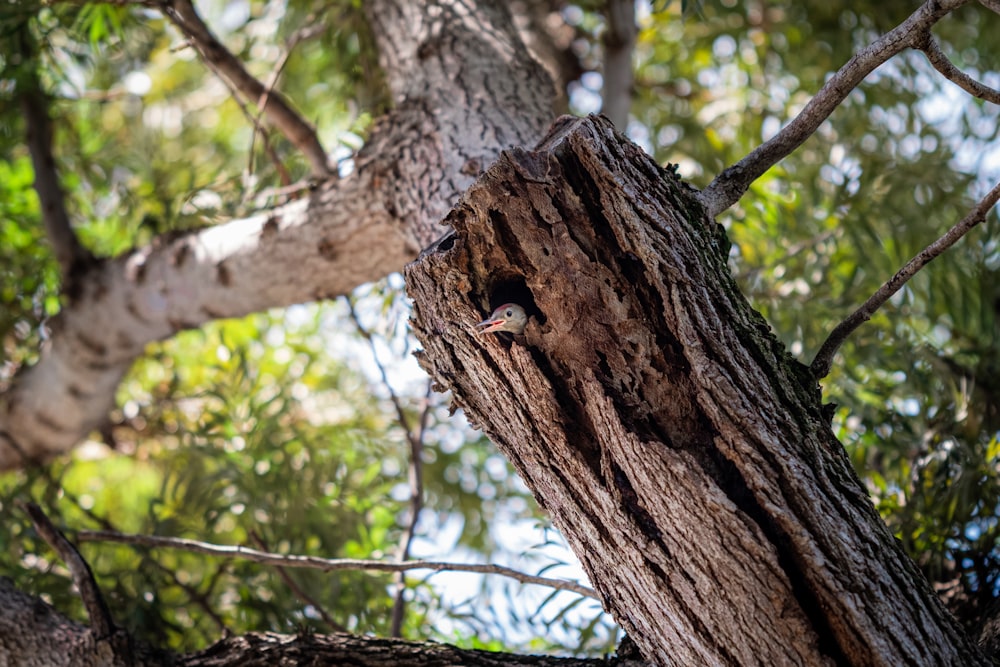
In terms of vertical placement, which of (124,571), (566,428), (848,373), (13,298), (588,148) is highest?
(13,298)

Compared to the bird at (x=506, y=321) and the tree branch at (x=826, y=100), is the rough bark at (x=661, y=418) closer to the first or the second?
the bird at (x=506, y=321)

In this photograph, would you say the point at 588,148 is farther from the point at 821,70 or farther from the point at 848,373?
the point at 821,70

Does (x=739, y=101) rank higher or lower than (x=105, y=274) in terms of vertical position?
higher

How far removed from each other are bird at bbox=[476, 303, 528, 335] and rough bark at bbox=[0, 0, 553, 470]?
570 millimetres

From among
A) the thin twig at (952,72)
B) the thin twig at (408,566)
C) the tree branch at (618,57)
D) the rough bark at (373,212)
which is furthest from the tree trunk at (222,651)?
the tree branch at (618,57)

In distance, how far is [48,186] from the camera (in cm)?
318

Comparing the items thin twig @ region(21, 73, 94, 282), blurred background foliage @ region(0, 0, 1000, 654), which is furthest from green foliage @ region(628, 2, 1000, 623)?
thin twig @ region(21, 73, 94, 282)

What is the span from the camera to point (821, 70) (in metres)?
3.62

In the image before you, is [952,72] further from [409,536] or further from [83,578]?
[83,578]

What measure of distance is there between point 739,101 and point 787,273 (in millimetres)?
1205

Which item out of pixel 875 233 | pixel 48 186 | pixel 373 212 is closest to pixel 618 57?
pixel 875 233

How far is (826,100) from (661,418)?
64 centimetres

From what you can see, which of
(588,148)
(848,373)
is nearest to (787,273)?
(848,373)

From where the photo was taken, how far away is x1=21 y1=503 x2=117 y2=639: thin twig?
5.92 feet
